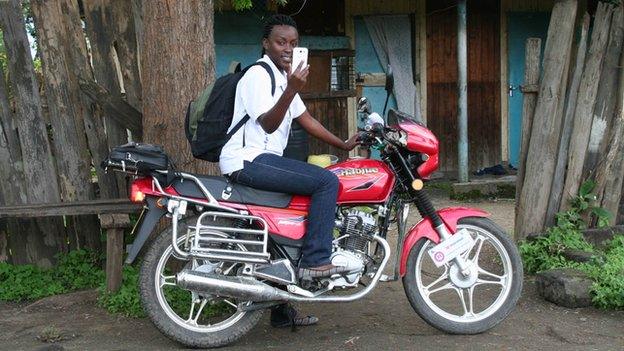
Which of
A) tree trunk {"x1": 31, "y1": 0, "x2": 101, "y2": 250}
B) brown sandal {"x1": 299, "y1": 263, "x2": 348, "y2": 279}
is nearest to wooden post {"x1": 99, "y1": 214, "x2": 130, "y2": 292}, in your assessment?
tree trunk {"x1": 31, "y1": 0, "x2": 101, "y2": 250}

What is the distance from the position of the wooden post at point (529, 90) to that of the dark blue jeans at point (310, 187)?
2341 millimetres

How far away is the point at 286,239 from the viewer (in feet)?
13.7

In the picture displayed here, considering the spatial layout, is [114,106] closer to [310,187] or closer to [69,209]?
[69,209]

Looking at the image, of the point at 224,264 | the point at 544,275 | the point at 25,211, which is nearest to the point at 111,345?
the point at 224,264

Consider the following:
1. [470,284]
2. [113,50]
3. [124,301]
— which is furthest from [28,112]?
[470,284]

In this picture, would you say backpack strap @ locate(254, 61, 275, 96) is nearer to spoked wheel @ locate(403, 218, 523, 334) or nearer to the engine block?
the engine block

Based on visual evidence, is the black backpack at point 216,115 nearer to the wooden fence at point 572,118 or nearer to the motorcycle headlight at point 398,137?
the motorcycle headlight at point 398,137

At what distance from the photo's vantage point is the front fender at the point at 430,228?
434 cm

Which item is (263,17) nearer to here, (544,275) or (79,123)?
(79,123)

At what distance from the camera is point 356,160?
432cm

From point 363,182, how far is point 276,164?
0.53 meters

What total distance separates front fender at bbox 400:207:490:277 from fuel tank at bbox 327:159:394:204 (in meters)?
0.31

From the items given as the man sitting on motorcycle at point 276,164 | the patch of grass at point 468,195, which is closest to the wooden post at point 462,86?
the patch of grass at point 468,195

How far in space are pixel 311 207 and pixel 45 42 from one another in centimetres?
269
